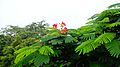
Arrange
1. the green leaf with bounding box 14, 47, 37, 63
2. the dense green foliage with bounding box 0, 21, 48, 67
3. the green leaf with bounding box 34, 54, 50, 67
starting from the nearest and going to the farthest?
1. the green leaf with bounding box 34, 54, 50, 67
2. the green leaf with bounding box 14, 47, 37, 63
3. the dense green foliage with bounding box 0, 21, 48, 67

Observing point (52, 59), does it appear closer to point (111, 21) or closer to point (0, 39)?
point (111, 21)

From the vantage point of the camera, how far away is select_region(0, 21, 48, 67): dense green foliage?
729 inches

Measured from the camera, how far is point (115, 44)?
137 inches

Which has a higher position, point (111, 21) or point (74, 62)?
point (111, 21)

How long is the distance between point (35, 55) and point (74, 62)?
0.59 m

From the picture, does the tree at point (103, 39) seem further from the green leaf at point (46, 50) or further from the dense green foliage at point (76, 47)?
the green leaf at point (46, 50)

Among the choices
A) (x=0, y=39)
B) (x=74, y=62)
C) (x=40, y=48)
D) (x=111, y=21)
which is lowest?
(x=0, y=39)

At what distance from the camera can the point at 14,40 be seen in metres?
22.6

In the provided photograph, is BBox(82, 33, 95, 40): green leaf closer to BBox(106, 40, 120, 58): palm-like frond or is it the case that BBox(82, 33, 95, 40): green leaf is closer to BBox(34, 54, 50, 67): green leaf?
BBox(106, 40, 120, 58): palm-like frond

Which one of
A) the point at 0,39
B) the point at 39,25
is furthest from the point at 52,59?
the point at 39,25

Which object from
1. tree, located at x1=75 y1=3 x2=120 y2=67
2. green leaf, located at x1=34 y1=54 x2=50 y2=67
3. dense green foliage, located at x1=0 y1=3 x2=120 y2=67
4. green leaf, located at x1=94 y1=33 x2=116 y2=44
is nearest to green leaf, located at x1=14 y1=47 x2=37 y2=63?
dense green foliage, located at x1=0 y1=3 x2=120 y2=67

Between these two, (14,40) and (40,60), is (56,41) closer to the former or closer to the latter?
(40,60)

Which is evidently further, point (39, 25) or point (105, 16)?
point (39, 25)

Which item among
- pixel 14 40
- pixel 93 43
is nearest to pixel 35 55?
pixel 93 43
